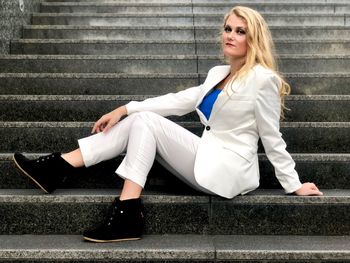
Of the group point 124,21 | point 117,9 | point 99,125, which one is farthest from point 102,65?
point 117,9

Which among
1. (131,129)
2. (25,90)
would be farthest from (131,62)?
(131,129)

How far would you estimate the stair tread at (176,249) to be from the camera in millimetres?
2604

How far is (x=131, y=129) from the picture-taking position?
9.71ft

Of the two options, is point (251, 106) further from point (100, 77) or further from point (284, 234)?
point (100, 77)

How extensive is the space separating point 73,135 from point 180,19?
276 centimetres

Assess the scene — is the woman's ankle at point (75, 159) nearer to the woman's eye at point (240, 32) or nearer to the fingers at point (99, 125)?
the fingers at point (99, 125)

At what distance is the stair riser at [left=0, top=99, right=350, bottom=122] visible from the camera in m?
3.88

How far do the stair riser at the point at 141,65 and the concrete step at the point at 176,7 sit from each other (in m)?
1.72

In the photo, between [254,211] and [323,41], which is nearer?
[254,211]

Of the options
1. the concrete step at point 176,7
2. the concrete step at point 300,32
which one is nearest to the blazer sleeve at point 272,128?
the concrete step at point 300,32

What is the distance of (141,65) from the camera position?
4.64 meters

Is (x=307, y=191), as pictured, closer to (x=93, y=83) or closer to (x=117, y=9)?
(x=93, y=83)

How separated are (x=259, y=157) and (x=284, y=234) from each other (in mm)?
537

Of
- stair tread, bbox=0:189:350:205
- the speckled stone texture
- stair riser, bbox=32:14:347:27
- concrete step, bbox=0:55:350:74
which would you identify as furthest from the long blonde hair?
stair riser, bbox=32:14:347:27
